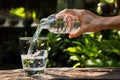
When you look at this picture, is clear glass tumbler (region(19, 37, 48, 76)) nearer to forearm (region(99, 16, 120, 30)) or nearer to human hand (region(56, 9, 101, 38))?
human hand (region(56, 9, 101, 38))

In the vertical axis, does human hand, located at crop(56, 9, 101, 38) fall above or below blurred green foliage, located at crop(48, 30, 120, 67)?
above

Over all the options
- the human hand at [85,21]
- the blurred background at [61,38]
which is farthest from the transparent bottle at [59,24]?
the blurred background at [61,38]

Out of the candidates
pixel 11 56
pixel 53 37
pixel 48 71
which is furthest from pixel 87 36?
pixel 48 71

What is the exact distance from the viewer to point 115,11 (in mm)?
5664

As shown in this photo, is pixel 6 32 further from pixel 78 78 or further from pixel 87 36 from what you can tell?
pixel 78 78

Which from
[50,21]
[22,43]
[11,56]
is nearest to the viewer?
[22,43]

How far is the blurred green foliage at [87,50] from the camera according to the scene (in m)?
5.04

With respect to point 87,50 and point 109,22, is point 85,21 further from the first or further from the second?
point 87,50

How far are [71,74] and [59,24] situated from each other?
0.96 feet

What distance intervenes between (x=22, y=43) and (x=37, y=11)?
516 cm

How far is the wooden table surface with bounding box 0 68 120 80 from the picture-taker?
2465mm

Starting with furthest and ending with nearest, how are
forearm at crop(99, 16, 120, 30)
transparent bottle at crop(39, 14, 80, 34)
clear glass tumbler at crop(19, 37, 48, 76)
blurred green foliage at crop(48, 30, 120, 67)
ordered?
blurred green foliage at crop(48, 30, 120, 67) < forearm at crop(99, 16, 120, 30) < transparent bottle at crop(39, 14, 80, 34) < clear glass tumbler at crop(19, 37, 48, 76)

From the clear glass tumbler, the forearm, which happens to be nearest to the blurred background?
the forearm

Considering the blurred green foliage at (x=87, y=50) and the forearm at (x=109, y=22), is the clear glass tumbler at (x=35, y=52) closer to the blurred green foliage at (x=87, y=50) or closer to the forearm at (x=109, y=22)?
the forearm at (x=109, y=22)
